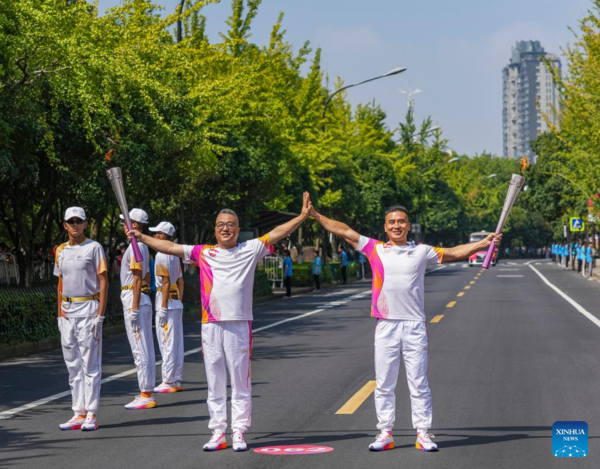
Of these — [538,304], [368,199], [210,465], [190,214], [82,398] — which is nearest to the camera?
[210,465]

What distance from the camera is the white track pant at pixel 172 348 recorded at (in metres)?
10.5

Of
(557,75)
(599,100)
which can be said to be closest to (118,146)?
(599,100)

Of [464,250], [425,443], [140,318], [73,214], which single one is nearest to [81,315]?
[73,214]

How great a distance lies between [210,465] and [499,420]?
2.98 meters

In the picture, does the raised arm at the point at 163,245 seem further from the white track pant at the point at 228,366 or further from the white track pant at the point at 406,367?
the white track pant at the point at 406,367

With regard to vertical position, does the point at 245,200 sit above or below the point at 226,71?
below

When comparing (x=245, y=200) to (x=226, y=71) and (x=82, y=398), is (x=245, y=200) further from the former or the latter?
(x=82, y=398)

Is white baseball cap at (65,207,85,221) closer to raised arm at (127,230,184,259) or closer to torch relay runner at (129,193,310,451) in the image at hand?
raised arm at (127,230,184,259)

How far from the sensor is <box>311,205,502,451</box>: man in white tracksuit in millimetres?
7258

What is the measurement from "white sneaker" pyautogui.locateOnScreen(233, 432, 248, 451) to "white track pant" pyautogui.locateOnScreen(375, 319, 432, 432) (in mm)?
1032

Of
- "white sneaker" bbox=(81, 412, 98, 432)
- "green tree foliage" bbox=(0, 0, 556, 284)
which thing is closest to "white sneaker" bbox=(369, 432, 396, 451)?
"white sneaker" bbox=(81, 412, 98, 432)

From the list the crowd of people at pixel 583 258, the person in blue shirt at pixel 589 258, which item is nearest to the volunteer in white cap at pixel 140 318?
the crowd of people at pixel 583 258

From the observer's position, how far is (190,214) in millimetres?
29500

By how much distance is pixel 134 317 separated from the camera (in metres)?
9.80
